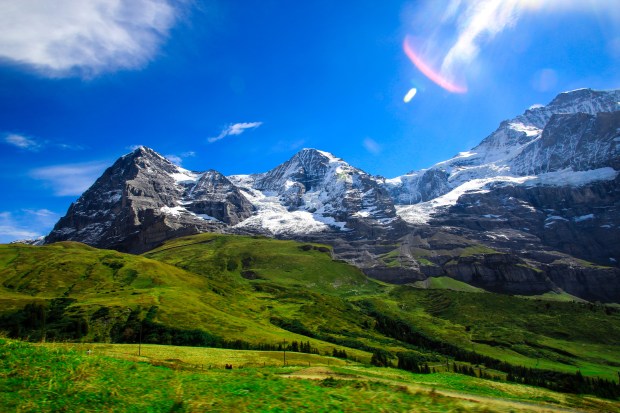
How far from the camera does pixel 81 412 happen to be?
677 inches

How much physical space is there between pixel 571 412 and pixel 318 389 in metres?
17.4

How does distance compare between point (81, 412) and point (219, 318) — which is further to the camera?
point (219, 318)

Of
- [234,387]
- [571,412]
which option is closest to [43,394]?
[234,387]

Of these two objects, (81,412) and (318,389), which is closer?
(81,412)

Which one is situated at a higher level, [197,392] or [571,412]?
[197,392]

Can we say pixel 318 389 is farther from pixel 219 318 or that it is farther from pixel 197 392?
pixel 219 318

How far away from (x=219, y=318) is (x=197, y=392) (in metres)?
170

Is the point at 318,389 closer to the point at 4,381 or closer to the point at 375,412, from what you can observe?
the point at 375,412

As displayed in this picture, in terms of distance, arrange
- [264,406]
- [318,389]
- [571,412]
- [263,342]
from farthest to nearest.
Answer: [263,342], [571,412], [318,389], [264,406]

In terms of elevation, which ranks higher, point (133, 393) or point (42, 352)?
point (42, 352)

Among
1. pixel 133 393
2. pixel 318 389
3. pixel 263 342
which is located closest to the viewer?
pixel 133 393

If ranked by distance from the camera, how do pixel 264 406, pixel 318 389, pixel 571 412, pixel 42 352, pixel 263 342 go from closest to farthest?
pixel 264 406, pixel 318 389, pixel 42 352, pixel 571 412, pixel 263 342

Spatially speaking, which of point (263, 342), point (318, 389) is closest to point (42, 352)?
point (318, 389)

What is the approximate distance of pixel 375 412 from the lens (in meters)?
17.3
